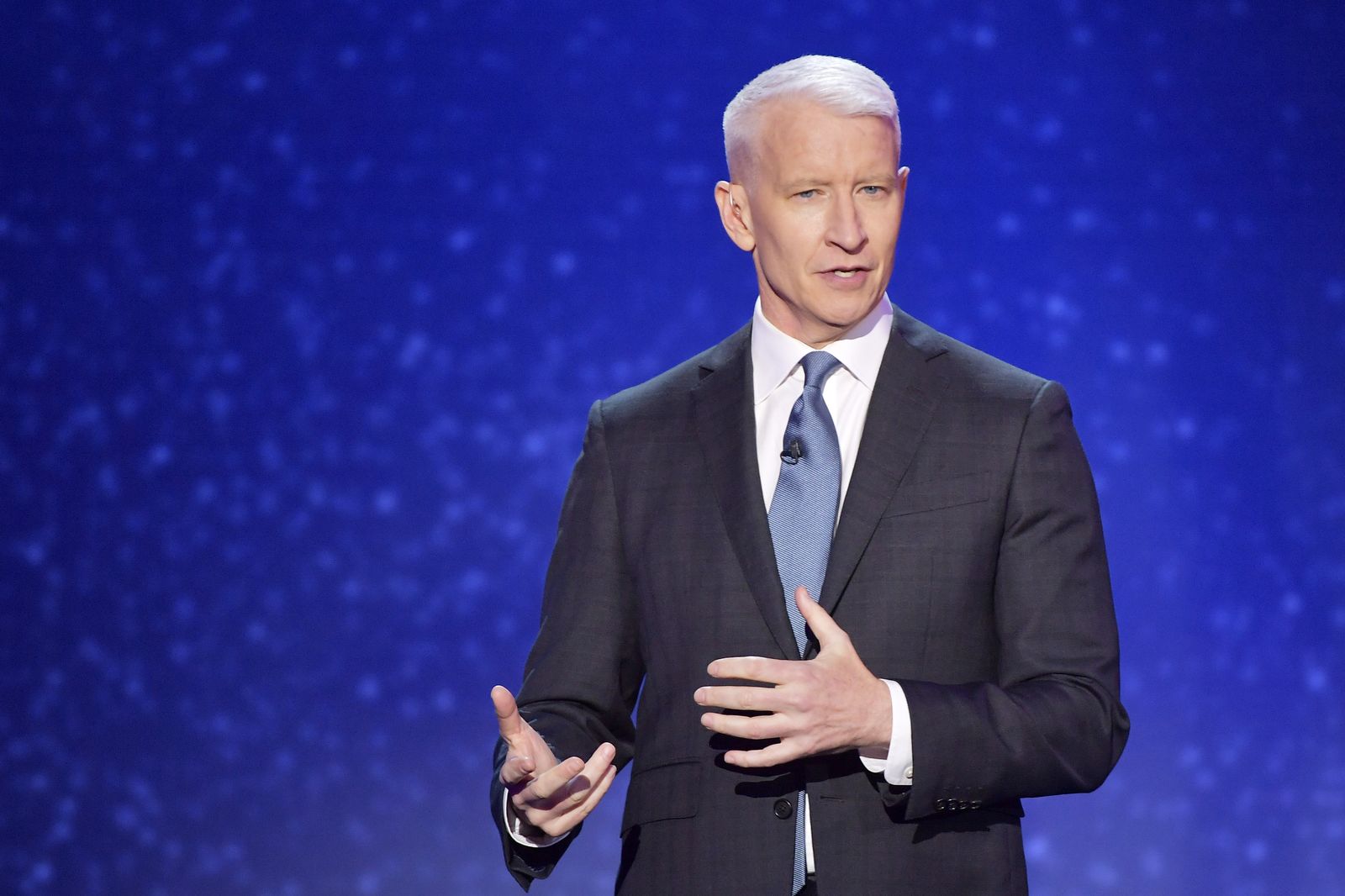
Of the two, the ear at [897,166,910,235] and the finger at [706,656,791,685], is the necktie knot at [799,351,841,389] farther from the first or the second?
the finger at [706,656,791,685]

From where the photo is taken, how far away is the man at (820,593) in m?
1.50

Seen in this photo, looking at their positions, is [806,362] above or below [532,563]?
below

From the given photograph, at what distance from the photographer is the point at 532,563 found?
3107mm

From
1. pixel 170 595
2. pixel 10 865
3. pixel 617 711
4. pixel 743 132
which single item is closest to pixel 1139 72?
pixel 743 132

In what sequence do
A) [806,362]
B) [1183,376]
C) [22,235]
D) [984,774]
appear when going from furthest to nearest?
[22,235]
[1183,376]
[806,362]
[984,774]

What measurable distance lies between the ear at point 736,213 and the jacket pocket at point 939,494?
1.28 feet

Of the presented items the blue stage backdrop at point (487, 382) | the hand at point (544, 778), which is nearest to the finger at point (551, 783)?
the hand at point (544, 778)

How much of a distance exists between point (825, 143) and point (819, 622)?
0.58 m

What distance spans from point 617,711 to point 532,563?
1312 mm

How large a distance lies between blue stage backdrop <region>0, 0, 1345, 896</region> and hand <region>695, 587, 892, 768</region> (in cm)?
168

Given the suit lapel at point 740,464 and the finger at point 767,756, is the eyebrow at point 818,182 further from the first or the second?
the finger at point 767,756

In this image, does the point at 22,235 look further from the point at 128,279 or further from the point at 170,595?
the point at 170,595

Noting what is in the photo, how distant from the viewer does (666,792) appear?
1.65 meters

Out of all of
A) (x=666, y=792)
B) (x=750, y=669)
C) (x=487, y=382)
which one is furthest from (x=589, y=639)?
(x=487, y=382)
